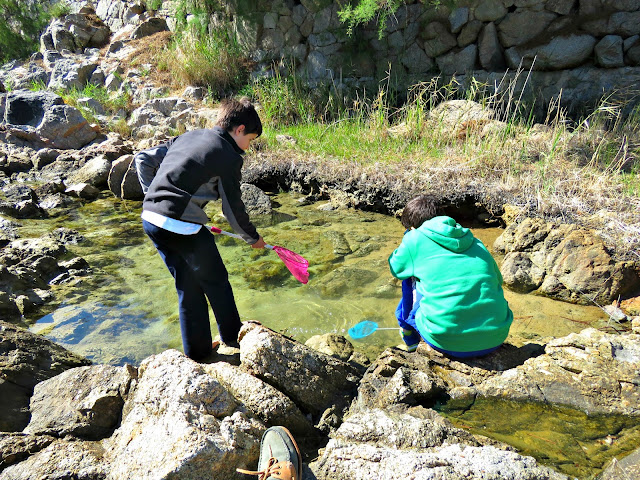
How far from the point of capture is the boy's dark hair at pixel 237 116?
98.5 inches

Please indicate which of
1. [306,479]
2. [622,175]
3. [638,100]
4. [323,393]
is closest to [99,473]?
[306,479]

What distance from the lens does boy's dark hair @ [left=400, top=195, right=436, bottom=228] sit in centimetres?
264

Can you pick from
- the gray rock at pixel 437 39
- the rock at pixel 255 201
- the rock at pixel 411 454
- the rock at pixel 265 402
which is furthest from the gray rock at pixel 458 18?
the rock at pixel 265 402

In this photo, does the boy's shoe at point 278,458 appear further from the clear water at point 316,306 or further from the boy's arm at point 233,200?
the boy's arm at point 233,200

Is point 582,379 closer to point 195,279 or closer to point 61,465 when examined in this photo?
point 195,279

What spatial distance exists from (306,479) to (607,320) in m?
2.58

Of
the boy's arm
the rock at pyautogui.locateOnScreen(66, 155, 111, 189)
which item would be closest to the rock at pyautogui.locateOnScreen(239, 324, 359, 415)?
the boy's arm

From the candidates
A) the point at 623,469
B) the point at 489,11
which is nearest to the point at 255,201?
the point at 623,469

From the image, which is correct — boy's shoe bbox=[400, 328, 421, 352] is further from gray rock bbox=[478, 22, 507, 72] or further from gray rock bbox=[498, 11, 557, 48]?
gray rock bbox=[498, 11, 557, 48]

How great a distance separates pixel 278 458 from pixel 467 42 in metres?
8.16

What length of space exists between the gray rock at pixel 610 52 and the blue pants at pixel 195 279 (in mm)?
7303

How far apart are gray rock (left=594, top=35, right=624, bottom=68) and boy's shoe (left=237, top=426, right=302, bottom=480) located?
7.80m

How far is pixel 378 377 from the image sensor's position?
220 cm

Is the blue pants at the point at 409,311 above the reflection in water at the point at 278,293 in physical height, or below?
above
